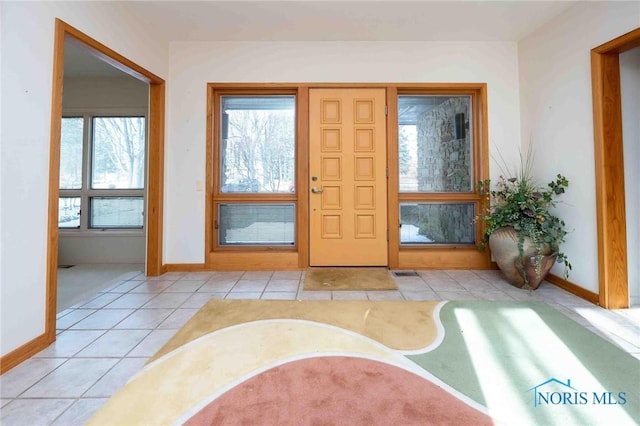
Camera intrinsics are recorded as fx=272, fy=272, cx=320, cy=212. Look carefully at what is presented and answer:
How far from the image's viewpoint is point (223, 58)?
10.3 ft

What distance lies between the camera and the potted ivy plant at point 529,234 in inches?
95.0

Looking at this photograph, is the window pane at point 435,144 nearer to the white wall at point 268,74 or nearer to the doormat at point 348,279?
the white wall at point 268,74

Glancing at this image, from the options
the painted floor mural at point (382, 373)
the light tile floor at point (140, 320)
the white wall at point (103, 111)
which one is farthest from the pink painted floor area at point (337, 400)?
the white wall at point (103, 111)

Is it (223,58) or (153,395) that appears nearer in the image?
(153,395)

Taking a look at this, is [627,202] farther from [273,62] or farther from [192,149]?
[192,149]

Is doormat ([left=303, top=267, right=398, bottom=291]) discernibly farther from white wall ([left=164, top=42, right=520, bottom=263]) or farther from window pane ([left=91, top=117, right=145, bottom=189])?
window pane ([left=91, top=117, right=145, bottom=189])

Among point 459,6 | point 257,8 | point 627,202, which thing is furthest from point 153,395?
point 459,6

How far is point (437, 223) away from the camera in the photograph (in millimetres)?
3273

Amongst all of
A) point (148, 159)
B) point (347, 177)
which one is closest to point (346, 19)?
point (347, 177)

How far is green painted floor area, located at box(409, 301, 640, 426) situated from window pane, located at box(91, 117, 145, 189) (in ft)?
13.9

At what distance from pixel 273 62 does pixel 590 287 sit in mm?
3768

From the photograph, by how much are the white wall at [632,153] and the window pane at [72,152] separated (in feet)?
20.0

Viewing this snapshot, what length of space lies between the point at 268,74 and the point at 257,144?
2.65ft

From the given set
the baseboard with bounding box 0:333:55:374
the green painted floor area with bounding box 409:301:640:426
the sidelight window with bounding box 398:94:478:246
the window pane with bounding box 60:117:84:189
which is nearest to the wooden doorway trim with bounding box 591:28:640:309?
the green painted floor area with bounding box 409:301:640:426
